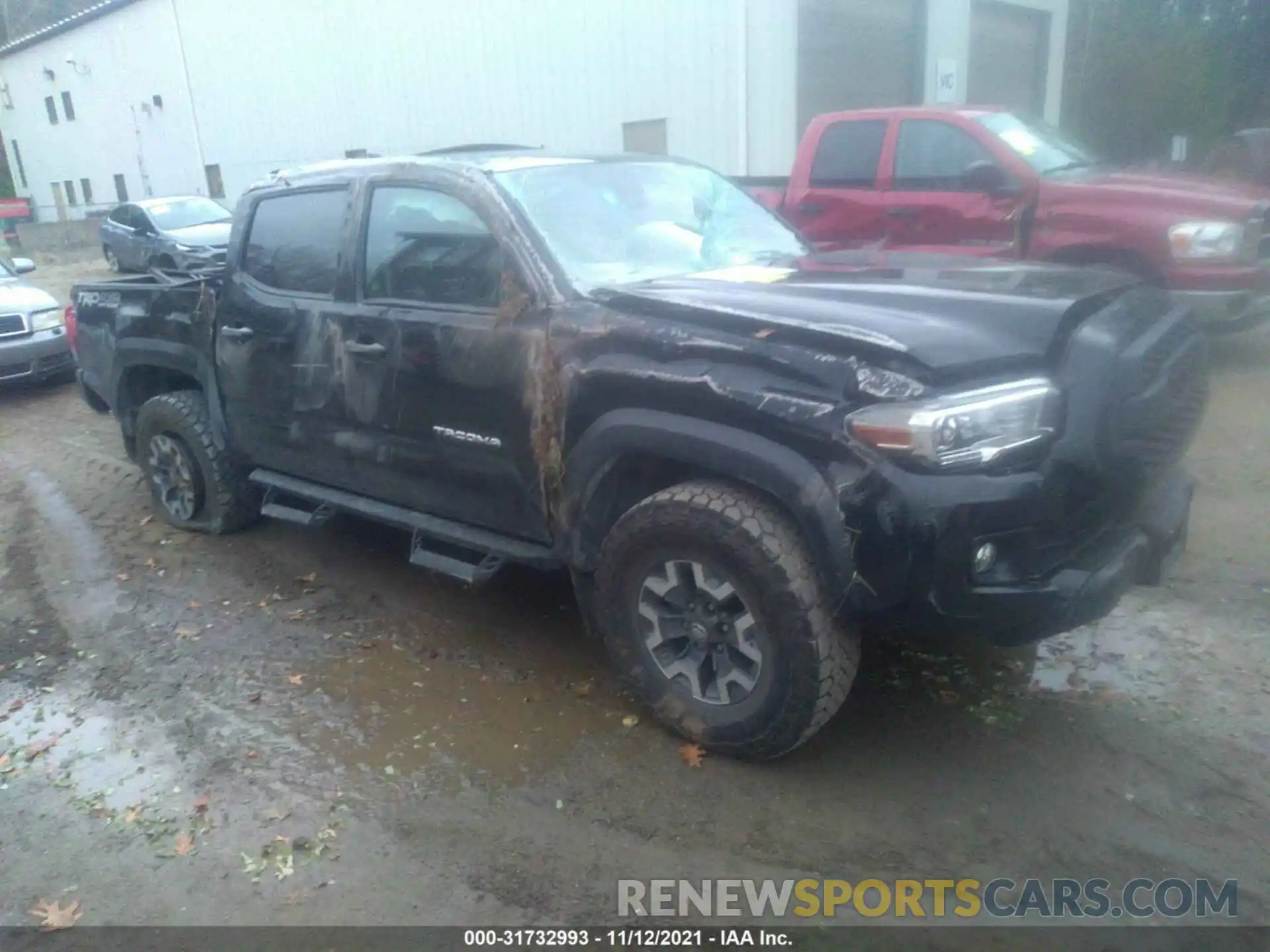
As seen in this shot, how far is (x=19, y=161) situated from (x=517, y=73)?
3209 cm

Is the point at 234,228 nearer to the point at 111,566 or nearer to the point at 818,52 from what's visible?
the point at 111,566

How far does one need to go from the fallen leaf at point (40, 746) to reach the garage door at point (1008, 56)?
14.2m

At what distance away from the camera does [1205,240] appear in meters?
6.85

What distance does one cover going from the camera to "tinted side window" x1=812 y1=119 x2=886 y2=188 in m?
8.18

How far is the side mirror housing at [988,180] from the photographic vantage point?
287 inches

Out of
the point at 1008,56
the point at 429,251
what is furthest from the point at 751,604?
the point at 1008,56

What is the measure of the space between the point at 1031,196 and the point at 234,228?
5350 millimetres

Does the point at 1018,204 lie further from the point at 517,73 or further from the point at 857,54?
the point at 517,73

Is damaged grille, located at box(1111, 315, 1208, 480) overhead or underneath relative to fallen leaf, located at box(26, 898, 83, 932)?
overhead

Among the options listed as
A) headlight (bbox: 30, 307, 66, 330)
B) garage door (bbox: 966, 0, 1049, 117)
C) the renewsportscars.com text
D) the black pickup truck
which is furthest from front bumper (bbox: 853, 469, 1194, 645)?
garage door (bbox: 966, 0, 1049, 117)

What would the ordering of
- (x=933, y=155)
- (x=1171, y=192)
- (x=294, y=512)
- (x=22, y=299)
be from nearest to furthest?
1. (x=294, y=512)
2. (x=1171, y=192)
3. (x=933, y=155)
4. (x=22, y=299)

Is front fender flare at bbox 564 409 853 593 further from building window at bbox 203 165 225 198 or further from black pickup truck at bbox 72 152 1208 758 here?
building window at bbox 203 165 225 198

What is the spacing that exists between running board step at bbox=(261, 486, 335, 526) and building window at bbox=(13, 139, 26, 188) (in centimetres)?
4211

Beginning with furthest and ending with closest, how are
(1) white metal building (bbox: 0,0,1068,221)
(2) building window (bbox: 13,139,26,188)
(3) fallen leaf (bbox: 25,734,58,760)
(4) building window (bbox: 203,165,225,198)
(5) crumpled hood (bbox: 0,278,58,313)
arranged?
(2) building window (bbox: 13,139,26,188) → (4) building window (bbox: 203,165,225,198) → (1) white metal building (bbox: 0,0,1068,221) → (5) crumpled hood (bbox: 0,278,58,313) → (3) fallen leaf (bbox: 25,734,58,760)
